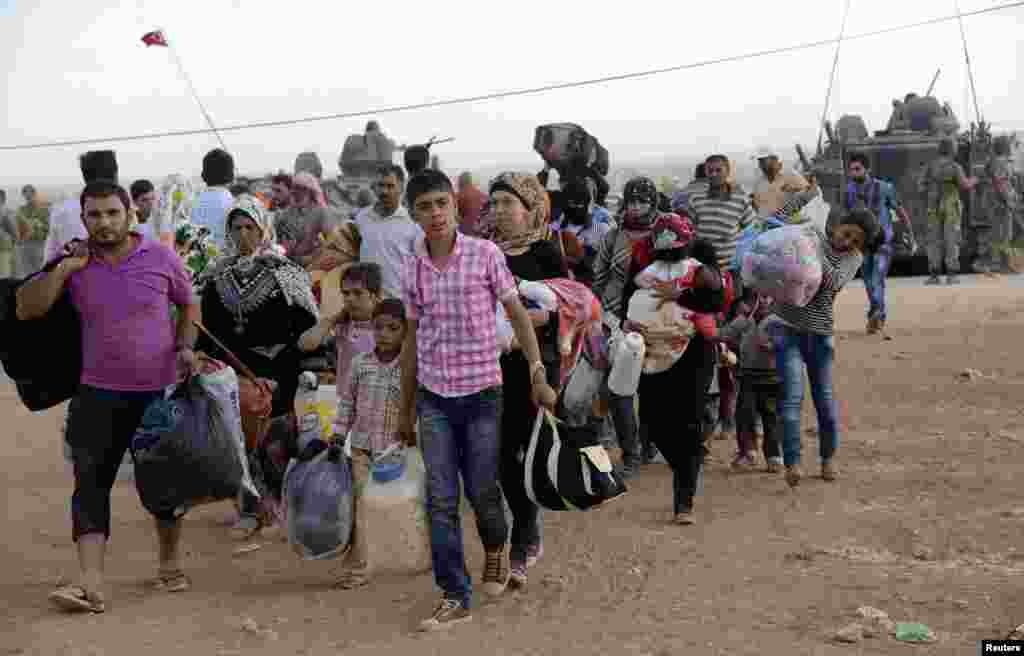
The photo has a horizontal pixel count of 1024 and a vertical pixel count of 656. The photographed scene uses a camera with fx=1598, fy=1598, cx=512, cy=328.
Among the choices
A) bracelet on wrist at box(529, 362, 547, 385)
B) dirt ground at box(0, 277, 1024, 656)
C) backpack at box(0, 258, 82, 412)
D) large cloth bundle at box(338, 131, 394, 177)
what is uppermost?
large cloth bundle at box(338, 131, 394, 177)

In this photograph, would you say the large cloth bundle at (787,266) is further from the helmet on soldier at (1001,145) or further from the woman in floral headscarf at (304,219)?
the helmet on soldier at (1001,145)

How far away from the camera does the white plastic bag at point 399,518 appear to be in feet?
21.0

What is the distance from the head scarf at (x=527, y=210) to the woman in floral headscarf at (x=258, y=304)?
1.24 metres

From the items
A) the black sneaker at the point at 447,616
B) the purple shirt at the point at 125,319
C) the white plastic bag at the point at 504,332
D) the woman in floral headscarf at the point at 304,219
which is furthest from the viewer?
the woman in floral headscarf at the point at 304,219

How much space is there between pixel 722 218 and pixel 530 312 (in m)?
3.82

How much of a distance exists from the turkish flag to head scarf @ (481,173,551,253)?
387 inches

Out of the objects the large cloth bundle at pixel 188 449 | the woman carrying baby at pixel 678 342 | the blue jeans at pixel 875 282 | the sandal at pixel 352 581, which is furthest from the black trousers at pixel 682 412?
the blue jeans at pixel 875 282

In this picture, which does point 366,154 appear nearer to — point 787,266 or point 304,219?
point 304,219

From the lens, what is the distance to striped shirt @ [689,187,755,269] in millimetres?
9742

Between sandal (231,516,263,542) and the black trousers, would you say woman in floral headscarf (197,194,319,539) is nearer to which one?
sandal (231,516,263,542)

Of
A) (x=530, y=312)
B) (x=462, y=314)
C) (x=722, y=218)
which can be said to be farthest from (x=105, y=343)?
(x=722, y=218)

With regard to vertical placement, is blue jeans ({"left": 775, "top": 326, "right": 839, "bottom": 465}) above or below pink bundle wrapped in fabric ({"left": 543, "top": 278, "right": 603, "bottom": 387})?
below

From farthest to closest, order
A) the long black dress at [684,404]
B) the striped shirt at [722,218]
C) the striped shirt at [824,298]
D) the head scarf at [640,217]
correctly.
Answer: the striped shirt at [722,218] → the striped shirt at [824,298] → the head scarf at [640,217] → the long black dress at [684,404]

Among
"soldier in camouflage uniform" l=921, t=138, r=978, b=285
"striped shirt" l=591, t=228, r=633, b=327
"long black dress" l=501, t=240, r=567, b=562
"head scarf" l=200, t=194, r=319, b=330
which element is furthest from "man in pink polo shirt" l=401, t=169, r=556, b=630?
"soldier in camouflage uniform" l=921, t=138, r=978, b=285
